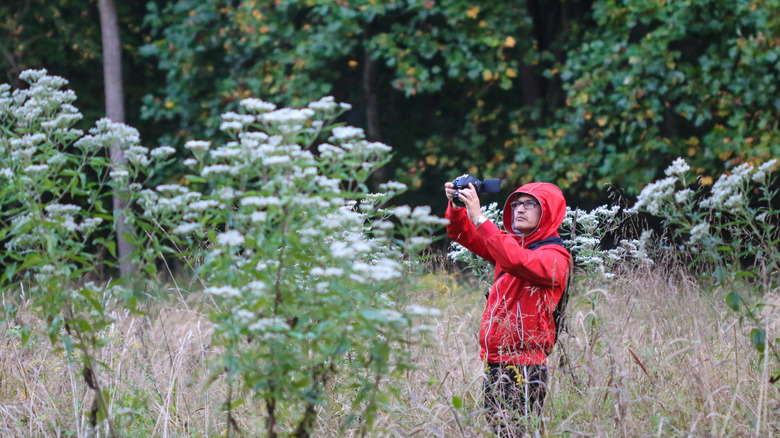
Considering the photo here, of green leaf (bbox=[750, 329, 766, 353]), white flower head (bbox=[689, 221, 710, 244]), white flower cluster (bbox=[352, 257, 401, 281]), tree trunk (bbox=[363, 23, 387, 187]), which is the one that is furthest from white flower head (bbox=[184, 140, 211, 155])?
tree trunk (bbox=[363, 23, 387, 187])

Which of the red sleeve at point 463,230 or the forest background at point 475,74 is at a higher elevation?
the forest background at point 475,74

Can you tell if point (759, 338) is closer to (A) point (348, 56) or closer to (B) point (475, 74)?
(B) point (475, 74)

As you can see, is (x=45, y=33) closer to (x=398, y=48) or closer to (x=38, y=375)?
(x=398, y=48)

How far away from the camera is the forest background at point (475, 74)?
24.4 ft

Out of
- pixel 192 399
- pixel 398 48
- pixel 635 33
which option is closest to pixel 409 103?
pixel 398 48

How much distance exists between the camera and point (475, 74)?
27.2 ft

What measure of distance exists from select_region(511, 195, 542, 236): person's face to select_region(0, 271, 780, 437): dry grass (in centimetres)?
42

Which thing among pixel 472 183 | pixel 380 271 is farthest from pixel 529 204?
pixel 380 271

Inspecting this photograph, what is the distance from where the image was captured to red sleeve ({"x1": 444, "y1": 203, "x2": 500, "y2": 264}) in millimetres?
3326

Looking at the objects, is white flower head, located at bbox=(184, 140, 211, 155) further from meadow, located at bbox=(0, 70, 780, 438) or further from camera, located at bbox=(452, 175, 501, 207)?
camera, located at bbox=(452, 175, 501, 207)

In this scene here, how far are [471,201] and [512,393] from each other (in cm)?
88

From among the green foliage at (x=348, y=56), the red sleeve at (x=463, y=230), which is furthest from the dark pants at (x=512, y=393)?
the green foliage at (x=348, y=56)

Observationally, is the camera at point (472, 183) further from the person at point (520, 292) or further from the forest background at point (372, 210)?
the forest background at point (372, 210)

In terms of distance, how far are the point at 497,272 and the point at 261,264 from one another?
1.56 m
